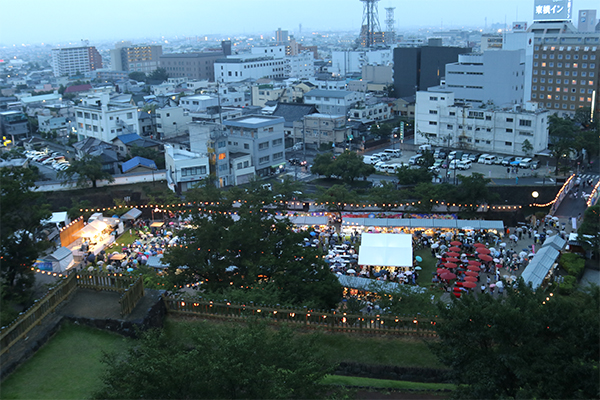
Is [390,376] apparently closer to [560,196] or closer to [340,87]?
[560,196]

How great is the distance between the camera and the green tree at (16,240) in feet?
43.6

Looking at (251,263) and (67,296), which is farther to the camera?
(251,263)

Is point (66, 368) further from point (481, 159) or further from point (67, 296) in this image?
point (481, 159)

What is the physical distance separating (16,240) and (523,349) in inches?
496

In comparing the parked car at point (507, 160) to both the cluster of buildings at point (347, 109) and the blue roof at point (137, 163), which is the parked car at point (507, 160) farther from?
the blue roof at point (137, 163)

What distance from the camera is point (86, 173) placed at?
1098 inches

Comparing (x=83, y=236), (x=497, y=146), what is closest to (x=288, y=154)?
(x=497, y=146)

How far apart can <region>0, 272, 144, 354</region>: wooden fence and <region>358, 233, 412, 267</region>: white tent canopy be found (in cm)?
1074

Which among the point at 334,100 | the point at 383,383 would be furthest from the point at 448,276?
the point at 334,100

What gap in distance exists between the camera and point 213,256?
12.2 meters

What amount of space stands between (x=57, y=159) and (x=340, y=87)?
97.6 feet

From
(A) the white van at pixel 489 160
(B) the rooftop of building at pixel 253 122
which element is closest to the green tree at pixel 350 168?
(B) the rooftop of building at pixel 253 122

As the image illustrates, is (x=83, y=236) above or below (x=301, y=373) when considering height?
below

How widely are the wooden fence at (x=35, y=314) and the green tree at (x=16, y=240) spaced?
14.6ft
